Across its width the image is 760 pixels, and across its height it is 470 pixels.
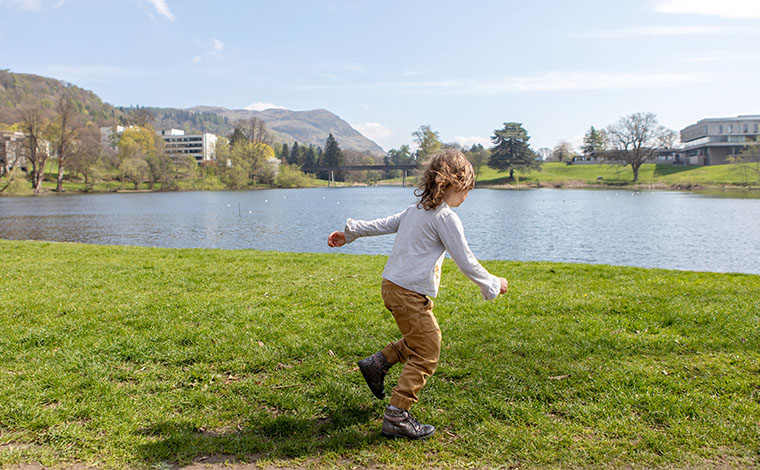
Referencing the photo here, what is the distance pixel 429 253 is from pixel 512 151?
11011 centimetres

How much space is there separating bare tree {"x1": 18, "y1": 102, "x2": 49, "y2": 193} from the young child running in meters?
89.3

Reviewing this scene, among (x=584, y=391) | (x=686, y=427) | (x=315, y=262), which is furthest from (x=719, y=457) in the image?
(x=315, y=262)

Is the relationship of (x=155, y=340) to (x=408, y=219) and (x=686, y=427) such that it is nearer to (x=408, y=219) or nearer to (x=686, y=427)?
(x=408, y=219)

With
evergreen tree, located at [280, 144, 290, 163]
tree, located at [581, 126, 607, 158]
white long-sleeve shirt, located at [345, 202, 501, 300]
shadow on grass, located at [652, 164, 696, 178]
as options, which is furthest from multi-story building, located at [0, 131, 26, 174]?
tree, located at [581, 126, 607, 158]

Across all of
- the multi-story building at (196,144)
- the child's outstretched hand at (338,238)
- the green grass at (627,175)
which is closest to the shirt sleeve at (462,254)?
the child's outstretched hand at (338,238)

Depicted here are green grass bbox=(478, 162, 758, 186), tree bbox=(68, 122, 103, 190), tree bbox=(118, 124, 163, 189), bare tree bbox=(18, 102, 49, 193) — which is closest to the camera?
bare tree bbox=(18, 102, 49, 193)

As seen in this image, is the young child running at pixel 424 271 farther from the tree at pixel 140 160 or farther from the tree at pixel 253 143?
the tree at pixel 253 143

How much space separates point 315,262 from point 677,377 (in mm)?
8536

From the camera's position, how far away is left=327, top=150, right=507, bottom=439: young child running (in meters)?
3.60

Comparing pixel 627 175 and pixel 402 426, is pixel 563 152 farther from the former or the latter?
pixel 402 426

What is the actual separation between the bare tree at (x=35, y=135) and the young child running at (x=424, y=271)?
293ft

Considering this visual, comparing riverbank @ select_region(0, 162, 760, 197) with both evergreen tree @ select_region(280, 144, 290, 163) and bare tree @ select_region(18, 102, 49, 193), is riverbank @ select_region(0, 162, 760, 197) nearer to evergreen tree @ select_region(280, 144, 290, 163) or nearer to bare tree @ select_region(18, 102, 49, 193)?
bare tree @ select_region(18, 102, 49, 193)

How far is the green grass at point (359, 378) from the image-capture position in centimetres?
346

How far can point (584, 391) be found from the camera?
4.29m
